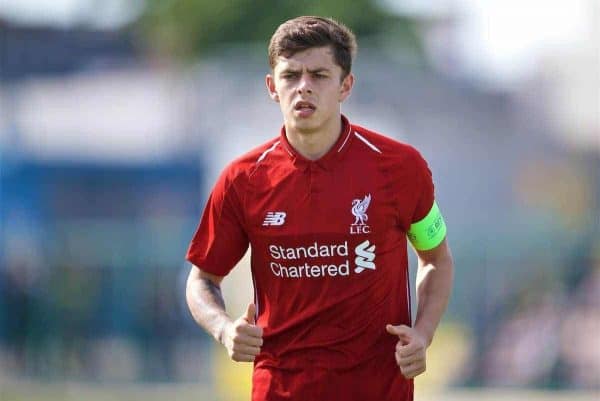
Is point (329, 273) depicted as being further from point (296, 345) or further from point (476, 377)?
point (476, 377)

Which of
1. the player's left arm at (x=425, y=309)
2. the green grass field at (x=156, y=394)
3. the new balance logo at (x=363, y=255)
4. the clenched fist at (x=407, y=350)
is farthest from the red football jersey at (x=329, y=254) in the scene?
the green grass field at (x=156, y=394)

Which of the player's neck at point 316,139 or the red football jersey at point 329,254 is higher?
the player's neck at point 316,139

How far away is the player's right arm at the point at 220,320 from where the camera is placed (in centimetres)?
669

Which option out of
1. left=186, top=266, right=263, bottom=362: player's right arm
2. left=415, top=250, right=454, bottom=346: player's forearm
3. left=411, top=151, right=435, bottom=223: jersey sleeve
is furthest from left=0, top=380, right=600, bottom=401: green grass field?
left=411, top=151, right=435, bottom=223: jersey sleeve

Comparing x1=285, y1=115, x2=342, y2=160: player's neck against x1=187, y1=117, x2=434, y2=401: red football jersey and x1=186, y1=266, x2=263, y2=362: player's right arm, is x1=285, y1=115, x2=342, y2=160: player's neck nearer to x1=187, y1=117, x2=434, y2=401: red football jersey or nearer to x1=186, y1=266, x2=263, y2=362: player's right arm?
x1=187, y1=117, x2=434, y2=401: red football jersey

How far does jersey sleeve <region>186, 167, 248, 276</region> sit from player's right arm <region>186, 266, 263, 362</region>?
67 mm

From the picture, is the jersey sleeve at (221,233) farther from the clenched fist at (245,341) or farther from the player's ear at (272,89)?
the clenched fist at (245,341)

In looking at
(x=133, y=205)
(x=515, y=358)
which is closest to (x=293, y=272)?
(x=515, y=358)

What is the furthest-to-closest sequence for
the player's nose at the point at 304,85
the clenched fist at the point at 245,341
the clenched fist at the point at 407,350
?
the player's nose at the point at 304,85 < the clenched fist at the point at 407,350 < the clenched fist at the point at 245,341

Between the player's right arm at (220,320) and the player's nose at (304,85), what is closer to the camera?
the player's right arm at (220,320)

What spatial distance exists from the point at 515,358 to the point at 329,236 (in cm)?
1410

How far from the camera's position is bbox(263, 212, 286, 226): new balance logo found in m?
7.07

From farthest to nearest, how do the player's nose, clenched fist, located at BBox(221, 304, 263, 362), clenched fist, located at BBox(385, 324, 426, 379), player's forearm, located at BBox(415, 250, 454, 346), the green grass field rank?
the green grass field, player's forearm, located at BBox(415, 250, 454, 346), the player's nose, clenched fist, located at BBox(385, 324, 426, 379), clenched fist, located at BBox(221, 304, 263, 362)

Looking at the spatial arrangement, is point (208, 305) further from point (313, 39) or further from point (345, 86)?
point (313, 39)
